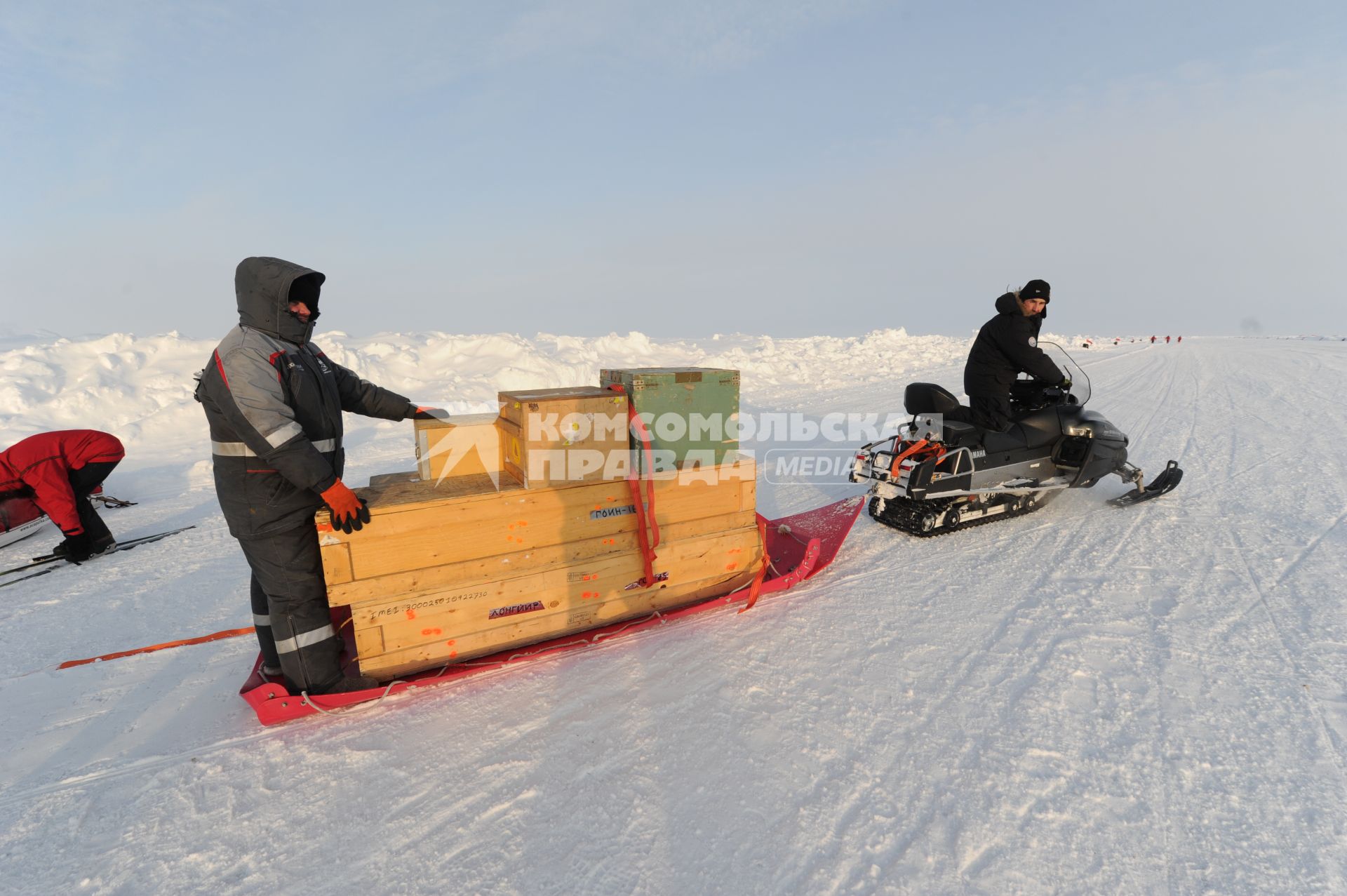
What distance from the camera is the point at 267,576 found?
2.77m

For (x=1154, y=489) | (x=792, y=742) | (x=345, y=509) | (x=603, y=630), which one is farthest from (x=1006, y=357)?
(x=345, y=509)

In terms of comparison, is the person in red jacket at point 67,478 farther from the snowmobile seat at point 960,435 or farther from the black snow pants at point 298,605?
the snowmobile seat at point 960,435

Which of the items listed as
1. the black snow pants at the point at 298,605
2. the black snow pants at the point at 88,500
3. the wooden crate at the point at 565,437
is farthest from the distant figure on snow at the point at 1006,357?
the black snow pants at the point at 88,500

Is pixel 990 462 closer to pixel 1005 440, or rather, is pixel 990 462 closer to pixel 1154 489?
pixel 1005 440

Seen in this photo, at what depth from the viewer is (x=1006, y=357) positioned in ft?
15.7

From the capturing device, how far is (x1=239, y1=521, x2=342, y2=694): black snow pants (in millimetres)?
2746

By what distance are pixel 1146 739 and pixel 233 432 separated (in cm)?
425

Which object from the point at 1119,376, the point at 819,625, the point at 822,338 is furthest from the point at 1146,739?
the point at 822,338

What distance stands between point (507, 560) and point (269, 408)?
130cm

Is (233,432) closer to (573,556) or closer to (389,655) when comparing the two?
(389,655)

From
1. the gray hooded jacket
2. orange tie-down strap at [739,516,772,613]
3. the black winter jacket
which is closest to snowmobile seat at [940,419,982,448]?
the black winter jacket

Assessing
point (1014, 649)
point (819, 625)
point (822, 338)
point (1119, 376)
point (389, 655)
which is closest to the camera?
point (389, 655)

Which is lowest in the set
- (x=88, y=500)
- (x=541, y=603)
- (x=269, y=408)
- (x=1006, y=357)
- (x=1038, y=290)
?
(x=541, y=603)

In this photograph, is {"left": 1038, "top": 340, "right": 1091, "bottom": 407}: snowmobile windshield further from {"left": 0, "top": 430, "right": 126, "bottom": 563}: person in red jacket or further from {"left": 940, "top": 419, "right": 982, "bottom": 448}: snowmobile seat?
{"left": 0, "top": 430, "right": 126, "bottom": 563}: person in red jacket
